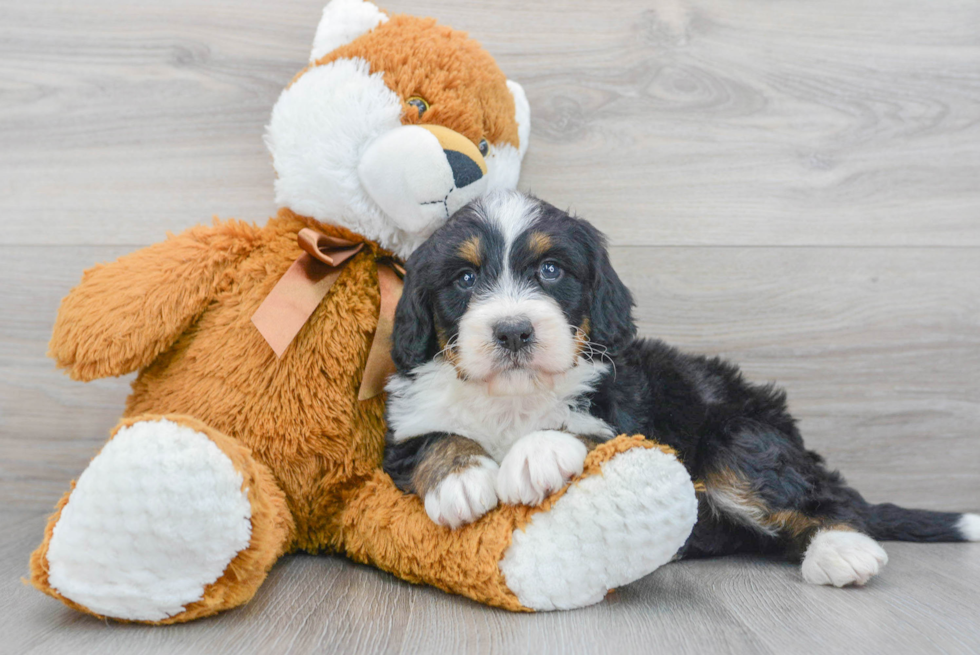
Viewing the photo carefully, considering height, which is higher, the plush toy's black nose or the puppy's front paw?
the plush toy's black nose

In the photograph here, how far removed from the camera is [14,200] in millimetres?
2189

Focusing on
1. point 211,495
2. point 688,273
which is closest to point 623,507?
point 211,495

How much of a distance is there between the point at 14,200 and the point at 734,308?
2311 mm

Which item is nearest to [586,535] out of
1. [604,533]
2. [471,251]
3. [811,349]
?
[604,533]

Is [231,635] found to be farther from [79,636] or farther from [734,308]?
[734,308]

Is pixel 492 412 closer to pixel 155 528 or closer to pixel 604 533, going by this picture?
pixel 604 533

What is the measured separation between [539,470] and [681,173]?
129 centimetres

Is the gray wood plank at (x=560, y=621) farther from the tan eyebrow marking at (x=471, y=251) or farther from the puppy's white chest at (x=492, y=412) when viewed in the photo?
the tan eyebrow marking at (x=471, y=251)

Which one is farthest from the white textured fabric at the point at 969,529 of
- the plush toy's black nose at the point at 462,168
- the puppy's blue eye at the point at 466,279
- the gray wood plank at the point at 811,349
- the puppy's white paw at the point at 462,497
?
the plush toy's black nose at the point at 462,168

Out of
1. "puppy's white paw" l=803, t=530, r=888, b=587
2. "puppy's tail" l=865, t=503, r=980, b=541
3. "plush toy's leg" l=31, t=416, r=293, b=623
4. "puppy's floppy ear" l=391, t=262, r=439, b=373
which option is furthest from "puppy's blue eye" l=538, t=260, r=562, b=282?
"puppy's tail" l=865, t=503, r=980, b=541

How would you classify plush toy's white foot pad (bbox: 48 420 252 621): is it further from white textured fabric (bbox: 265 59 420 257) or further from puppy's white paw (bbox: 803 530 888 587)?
puppy's white paw (bbox: 803 530 888 587)

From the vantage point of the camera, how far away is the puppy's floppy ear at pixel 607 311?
1572mm

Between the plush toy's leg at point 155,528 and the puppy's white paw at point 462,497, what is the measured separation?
336mm

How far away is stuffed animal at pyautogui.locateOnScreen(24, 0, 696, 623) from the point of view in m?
1.30
